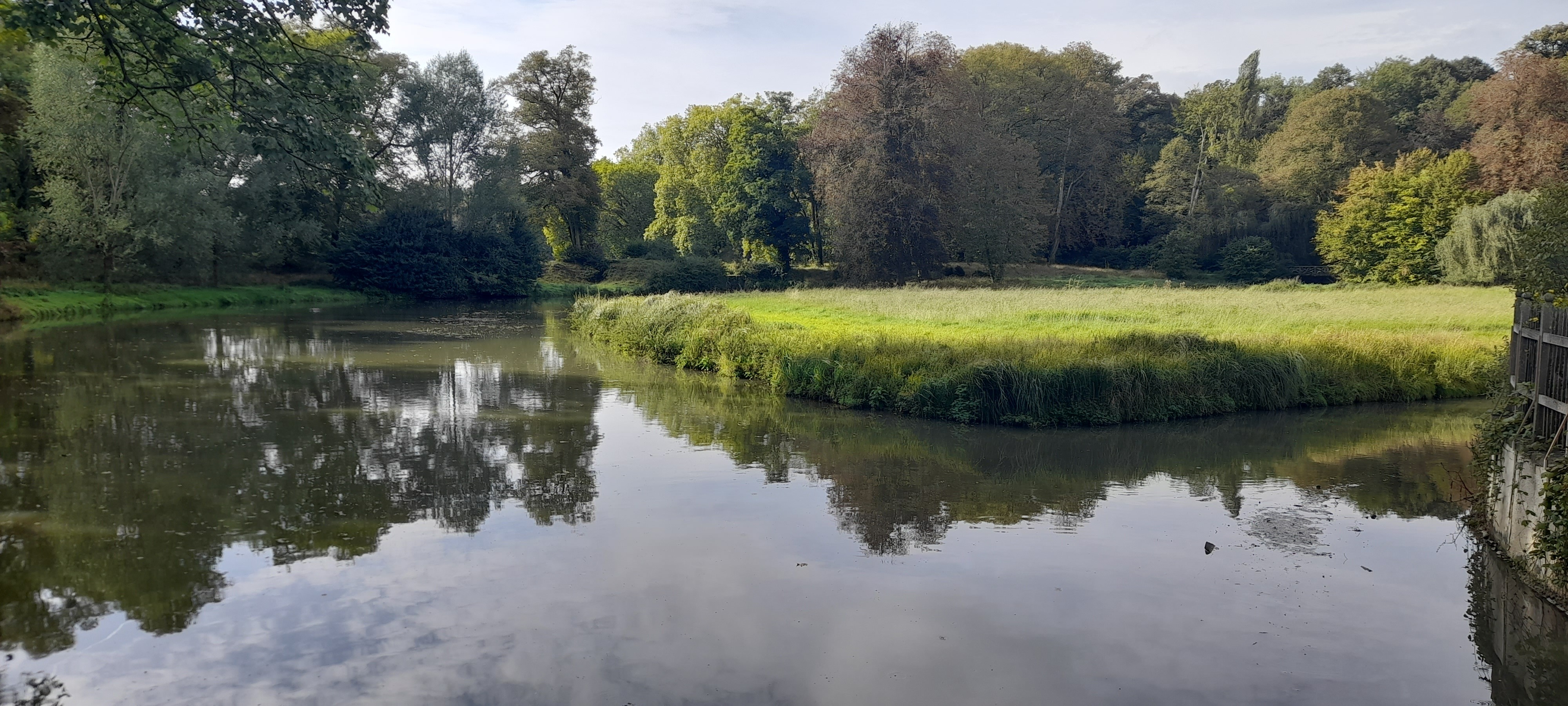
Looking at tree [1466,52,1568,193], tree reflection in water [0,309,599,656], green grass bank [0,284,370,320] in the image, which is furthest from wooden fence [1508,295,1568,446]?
tree [1466,52,1568,193]

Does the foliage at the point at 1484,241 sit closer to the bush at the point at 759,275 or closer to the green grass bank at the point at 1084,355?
the green grass bank at the point at 1084,355

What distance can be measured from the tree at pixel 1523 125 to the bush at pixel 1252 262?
10068mm

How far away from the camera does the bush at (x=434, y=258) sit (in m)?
47.2

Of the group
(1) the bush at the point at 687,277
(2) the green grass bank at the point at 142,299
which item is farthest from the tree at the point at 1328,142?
(2) the green grass bank at the point at 142,299

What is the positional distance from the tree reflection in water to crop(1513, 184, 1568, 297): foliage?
8521 millimetres

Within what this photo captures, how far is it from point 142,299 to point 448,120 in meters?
18.9

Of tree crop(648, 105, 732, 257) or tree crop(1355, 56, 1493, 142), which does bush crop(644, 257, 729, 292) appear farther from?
tree crop(1355, 56, 1493, 142)

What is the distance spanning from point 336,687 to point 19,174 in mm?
38182

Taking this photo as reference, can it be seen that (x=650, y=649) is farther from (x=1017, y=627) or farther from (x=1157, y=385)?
(x=1157, y=385)

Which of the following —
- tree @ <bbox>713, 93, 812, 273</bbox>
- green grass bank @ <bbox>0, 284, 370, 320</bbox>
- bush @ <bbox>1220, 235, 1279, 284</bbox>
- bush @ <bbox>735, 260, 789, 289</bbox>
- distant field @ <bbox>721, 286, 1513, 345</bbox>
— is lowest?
green grass bank @ <bbox>0, 284, 370, 320</bbox>

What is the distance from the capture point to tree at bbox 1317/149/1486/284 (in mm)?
43750

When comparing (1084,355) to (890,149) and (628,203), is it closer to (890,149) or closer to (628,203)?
(890,149)

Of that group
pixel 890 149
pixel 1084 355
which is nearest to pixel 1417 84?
pixel 890 149

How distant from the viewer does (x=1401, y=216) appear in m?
45.1
